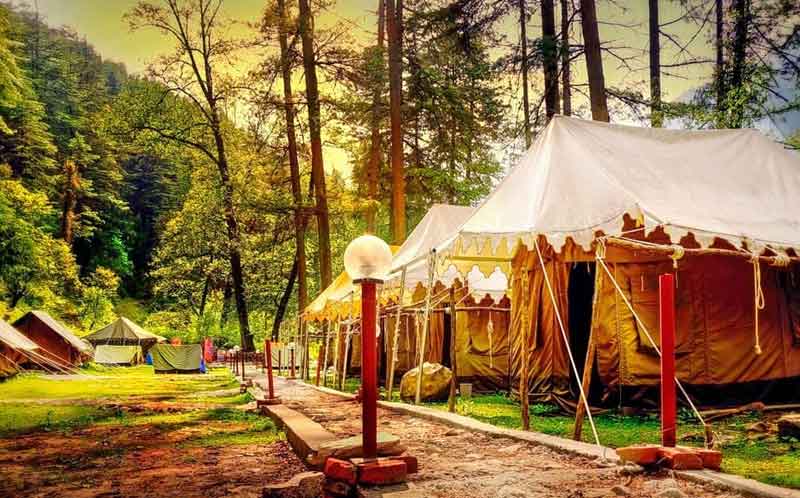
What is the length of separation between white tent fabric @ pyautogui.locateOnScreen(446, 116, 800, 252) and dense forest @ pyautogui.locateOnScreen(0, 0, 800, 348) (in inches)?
179

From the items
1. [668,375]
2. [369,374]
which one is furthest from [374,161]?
[668,375]

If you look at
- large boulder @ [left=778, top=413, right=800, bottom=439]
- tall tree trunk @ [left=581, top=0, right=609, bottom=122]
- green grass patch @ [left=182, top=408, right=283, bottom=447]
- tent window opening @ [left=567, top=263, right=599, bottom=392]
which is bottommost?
green grass patch @ [left=182, top=408, right=283, bottom=447]

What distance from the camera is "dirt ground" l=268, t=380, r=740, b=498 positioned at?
3.64 meters

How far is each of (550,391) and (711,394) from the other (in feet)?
6.88

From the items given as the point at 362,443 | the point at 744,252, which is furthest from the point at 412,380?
the point at 362,443

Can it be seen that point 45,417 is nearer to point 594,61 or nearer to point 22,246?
point 594,61

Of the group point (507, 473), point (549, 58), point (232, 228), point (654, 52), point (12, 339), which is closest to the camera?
point (507, 473)

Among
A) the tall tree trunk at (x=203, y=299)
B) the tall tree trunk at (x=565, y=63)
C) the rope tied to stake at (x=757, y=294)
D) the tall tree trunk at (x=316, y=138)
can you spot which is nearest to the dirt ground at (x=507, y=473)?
the rope tied to stake at (x=757, y=294)

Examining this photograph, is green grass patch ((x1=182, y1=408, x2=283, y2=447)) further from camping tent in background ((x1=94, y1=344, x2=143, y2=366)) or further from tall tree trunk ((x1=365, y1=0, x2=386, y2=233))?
camping tent in background ((x1=94, y1=344, x2=143, y2=366))

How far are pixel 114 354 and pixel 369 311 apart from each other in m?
34.3

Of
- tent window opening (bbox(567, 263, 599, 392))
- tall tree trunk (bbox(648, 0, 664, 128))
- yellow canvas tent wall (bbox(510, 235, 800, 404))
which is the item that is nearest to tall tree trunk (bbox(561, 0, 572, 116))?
tall tree trunk (bbox(648, 0, 664, 128))

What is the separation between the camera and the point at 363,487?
149 inches

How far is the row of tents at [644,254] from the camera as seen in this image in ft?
22.6

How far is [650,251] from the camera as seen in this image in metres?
7.95
